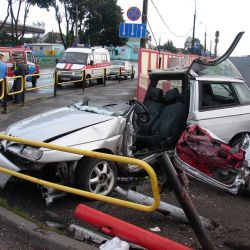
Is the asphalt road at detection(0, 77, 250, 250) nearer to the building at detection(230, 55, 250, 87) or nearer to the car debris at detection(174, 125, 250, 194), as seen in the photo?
the car debris at detection(174, 125, 250, 194)

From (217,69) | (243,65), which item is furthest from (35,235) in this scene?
(243,65)

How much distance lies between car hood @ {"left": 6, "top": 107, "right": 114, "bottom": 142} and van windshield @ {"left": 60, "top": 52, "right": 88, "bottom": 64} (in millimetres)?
17302

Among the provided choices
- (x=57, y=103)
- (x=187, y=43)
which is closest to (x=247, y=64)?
(x=57, y=103)

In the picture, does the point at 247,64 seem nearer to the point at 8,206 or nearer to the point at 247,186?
the point at 247,186

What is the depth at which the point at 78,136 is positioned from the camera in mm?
5164

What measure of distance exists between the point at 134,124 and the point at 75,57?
18.1m

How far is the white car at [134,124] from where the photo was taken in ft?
16.6

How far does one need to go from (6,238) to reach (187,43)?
49753 mm

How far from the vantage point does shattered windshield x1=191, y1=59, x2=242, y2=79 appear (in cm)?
671

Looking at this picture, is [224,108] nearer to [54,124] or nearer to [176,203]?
[176,203]

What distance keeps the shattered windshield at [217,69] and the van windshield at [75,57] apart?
52.9ft

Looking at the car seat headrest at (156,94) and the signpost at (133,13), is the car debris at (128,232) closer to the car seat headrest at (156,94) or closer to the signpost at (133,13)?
the car seat headrest at (156,94)

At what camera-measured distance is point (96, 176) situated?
5.20m

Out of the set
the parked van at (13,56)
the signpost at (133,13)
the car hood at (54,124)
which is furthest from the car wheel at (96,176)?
the parked van at (13,56)
